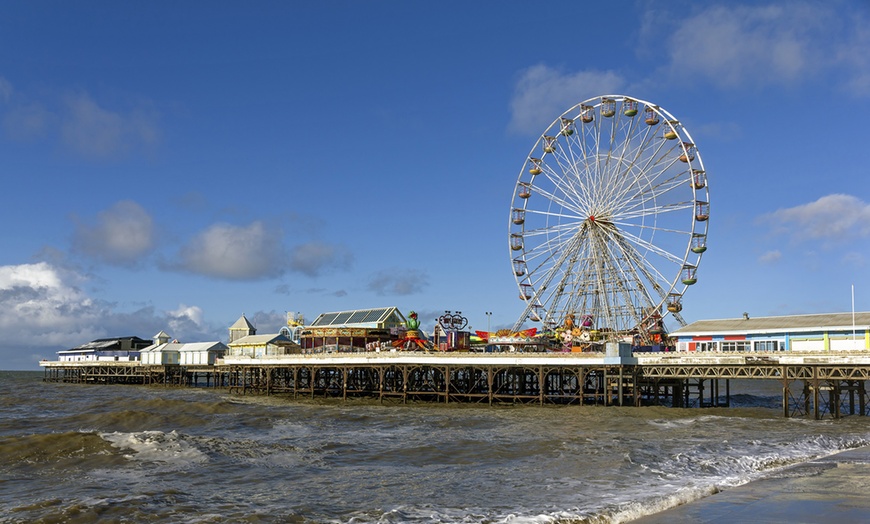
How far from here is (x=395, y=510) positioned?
15.3 metres

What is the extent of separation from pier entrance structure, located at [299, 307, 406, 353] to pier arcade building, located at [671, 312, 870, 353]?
26.1m

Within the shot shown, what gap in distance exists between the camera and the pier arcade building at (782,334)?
141 feet

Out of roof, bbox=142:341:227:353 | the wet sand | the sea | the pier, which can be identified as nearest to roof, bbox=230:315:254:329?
roof, bbox=142:341:227:353

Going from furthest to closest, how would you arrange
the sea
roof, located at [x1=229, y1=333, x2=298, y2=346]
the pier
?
1. roof, located at [x1=229, y1=333, x2=298, y2=346]
2. the pier
3. the sea

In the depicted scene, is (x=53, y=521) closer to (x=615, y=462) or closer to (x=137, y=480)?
(x=137, y=480)

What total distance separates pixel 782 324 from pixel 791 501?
35.6 m

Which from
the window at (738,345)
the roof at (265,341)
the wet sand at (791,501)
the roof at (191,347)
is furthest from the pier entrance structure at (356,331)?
the wet sand at (791,501)

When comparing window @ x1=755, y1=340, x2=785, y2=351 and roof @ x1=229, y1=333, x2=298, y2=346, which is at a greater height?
window @ x1=755, y1=340, x2=785, y2=351

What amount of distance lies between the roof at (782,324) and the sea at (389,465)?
26.4 feet

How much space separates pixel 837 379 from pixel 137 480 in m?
33.7

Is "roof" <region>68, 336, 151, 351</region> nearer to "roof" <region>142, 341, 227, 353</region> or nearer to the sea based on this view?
"roof" <region>142, 341, 227, 353</region>

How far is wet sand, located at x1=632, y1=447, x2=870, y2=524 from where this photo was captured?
1355 centimetres

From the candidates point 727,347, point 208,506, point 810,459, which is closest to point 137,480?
point 208,506

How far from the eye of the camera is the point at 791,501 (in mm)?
15078
